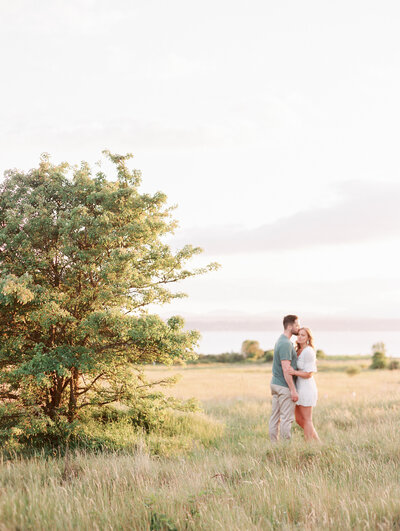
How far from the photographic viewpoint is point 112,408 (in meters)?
11.5

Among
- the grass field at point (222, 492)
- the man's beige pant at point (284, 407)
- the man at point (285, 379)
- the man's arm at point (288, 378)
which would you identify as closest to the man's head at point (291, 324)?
the man at point (285, 379)

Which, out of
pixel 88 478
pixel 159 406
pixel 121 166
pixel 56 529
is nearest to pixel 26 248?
pixel 121 166

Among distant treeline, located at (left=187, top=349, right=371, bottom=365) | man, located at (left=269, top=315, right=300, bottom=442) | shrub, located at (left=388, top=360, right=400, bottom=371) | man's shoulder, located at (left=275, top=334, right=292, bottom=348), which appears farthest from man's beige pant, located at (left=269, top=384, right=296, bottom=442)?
distant treeline, located at (left=187, top=349, right=371, bottom=365)

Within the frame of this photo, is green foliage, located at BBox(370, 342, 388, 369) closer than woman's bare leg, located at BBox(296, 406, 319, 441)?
No

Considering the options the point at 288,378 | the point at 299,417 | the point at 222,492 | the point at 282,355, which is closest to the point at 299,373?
the point at 288,378

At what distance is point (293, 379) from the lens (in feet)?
31.8

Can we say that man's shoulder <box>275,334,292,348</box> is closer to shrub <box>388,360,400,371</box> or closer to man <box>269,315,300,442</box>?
man <box>269,315,300,442</box>

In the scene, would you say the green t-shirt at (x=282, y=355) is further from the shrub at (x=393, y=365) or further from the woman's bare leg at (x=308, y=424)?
the shrub at (x=393, y=365)

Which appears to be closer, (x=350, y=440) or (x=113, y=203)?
(x=350, y=440)

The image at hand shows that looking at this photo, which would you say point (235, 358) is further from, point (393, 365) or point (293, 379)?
point (293, 379)

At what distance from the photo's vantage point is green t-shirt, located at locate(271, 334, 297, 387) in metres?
9.28

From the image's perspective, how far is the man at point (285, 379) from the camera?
9273 mm

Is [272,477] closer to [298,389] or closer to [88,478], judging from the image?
[88,478]

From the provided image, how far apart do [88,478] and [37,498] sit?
3.84 ft
